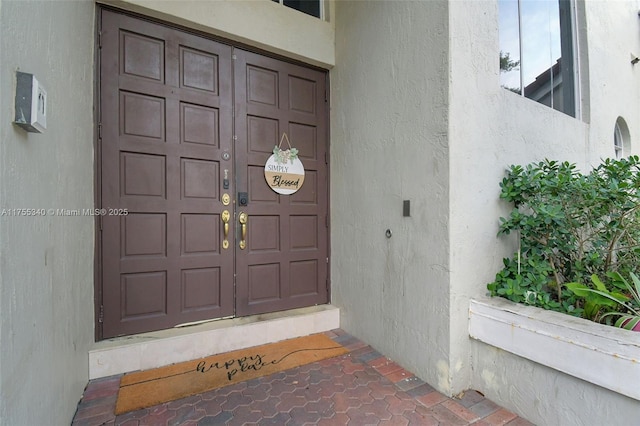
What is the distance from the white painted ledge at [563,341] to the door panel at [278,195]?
60.4 inches

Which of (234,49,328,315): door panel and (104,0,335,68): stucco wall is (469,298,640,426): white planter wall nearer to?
(234,49,328,315): door panel

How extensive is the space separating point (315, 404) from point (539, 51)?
3.70 m

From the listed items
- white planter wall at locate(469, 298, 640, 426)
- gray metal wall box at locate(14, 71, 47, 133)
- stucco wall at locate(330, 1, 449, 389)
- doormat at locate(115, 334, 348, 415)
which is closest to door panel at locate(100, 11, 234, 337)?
doormat at locate(115, 334, 348, 415)

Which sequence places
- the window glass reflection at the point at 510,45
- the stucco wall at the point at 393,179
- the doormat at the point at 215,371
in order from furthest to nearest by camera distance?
the window glass reflection at the point at 510,45 → the stucco wall at the point at 393,179 → the doormat at the point at 215,371

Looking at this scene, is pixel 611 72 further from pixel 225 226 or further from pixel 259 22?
pixel 225 226

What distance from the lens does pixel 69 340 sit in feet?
5.39

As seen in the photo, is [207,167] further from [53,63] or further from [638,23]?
[638,23]

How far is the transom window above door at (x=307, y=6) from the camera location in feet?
9.57

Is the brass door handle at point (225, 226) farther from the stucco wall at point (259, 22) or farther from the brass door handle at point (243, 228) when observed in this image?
the stucco wall at point (259, 22)

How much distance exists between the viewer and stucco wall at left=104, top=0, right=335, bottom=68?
7.67 feet

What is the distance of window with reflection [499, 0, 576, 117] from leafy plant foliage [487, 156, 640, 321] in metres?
0.95

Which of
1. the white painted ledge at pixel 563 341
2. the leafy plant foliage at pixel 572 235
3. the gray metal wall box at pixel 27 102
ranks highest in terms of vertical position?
the gray metal wall box at pixel 27 102

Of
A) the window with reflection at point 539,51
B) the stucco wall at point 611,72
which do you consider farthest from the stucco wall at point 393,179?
the stucco wall at point 611,72

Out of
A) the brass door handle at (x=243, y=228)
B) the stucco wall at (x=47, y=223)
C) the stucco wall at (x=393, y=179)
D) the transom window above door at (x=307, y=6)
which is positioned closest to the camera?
the stucco wall at (x=47, y=223)
